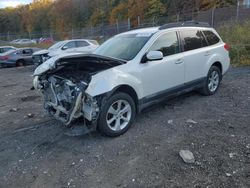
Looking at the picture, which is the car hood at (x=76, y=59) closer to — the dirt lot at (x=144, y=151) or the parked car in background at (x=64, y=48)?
the dirt lot at (x=144, y=151)

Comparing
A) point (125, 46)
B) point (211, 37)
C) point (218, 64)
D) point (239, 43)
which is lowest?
point (218, 64)

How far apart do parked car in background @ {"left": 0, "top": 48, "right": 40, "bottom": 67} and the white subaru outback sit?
14.8 meters

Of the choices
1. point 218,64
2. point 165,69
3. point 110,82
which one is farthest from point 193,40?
point 110,82

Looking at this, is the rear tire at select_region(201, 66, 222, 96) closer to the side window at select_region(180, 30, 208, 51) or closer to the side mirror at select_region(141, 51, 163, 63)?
the side window at select_region(180, 30, 208, 51)

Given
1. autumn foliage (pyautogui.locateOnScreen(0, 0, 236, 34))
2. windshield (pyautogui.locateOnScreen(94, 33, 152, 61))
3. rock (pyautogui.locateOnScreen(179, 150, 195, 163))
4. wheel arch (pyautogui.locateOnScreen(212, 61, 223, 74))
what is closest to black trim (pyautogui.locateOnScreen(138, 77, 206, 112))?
wheel arch (pyautogui.locateOnScreen(212, 61, 223, 74))

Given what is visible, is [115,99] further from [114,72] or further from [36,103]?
[36,103]

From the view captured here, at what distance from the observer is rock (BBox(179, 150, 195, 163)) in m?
3.87

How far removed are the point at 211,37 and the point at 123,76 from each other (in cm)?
327

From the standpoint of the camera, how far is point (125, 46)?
5.65 m

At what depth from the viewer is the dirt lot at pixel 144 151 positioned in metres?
3.57

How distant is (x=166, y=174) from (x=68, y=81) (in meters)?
2.18

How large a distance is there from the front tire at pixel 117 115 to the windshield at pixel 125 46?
846 millimetres

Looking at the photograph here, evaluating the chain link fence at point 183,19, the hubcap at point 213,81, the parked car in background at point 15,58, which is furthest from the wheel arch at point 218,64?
the parked car in background at point 15,58

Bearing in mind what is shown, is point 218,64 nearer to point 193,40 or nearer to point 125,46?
point 193,40
